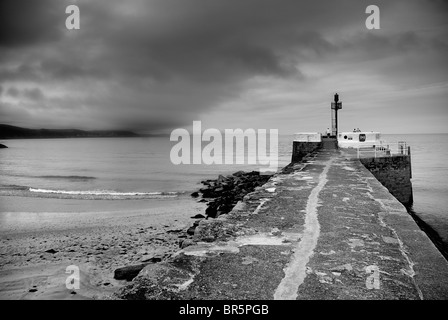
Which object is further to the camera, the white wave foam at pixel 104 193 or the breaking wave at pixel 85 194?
the white wave foam at pixel 104 193

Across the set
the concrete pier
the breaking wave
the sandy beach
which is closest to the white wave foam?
the breaking wave

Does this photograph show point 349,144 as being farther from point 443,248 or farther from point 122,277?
point 122,277

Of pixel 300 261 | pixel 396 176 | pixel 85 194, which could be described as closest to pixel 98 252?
pixel 300 261

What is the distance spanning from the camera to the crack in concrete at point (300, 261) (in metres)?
2.50

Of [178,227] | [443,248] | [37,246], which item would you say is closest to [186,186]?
[178,227]

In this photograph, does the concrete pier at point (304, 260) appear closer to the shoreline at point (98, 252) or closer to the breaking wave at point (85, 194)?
the shoreline at point (98, 252)

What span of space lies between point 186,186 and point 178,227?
476 inches

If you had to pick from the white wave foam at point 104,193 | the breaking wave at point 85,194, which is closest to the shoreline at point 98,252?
the breaking wave at point 85,194

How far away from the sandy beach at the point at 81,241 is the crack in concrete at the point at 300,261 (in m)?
4.44

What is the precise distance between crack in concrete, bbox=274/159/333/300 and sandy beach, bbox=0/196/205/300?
4.44 meters

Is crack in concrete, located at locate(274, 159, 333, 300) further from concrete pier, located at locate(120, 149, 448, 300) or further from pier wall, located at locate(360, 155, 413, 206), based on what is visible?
pier wall, located at locate(360, 155, 413, 206)

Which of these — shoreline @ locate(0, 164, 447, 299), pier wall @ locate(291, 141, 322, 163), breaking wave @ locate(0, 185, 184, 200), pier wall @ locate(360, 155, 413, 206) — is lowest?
shoreline @ locate(0, 164, 447, 299)

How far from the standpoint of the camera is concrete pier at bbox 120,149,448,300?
8.24 ft
